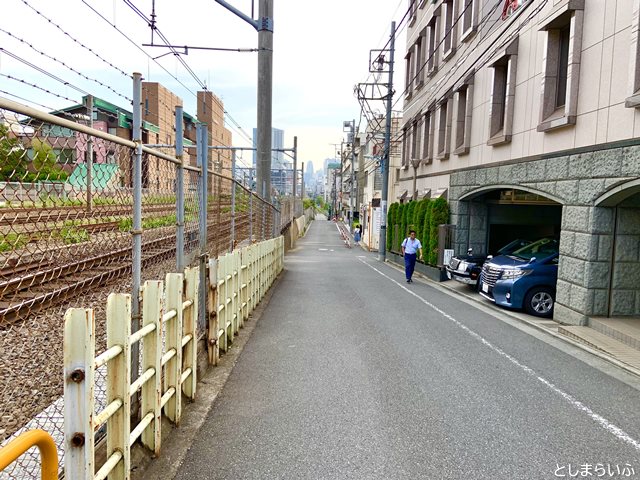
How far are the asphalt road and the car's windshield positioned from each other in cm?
345

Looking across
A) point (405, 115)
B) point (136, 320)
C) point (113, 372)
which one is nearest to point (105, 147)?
point (136, 320)

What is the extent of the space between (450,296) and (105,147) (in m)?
11.2

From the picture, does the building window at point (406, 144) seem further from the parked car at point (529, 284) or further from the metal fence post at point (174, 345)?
the metal fence post at point (174, 345)

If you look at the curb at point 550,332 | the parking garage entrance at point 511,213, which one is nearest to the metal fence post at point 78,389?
the curb at point 550,332

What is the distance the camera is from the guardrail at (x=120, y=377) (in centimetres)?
265

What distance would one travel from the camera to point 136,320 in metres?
3.92

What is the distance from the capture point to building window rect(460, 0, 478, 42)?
16.0 m

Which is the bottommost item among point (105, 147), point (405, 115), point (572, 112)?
point (105, 147)

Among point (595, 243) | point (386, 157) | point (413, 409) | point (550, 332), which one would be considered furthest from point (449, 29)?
point (413, 409)

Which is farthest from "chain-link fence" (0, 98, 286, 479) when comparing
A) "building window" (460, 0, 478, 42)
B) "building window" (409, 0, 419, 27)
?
"building window" (409, 0, 419, 27)

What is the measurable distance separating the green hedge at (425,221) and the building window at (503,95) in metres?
4.10

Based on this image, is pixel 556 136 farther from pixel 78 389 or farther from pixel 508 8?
pixel 78 389

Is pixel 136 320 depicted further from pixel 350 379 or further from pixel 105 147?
pixel 350 379

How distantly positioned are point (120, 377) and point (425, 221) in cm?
1687
